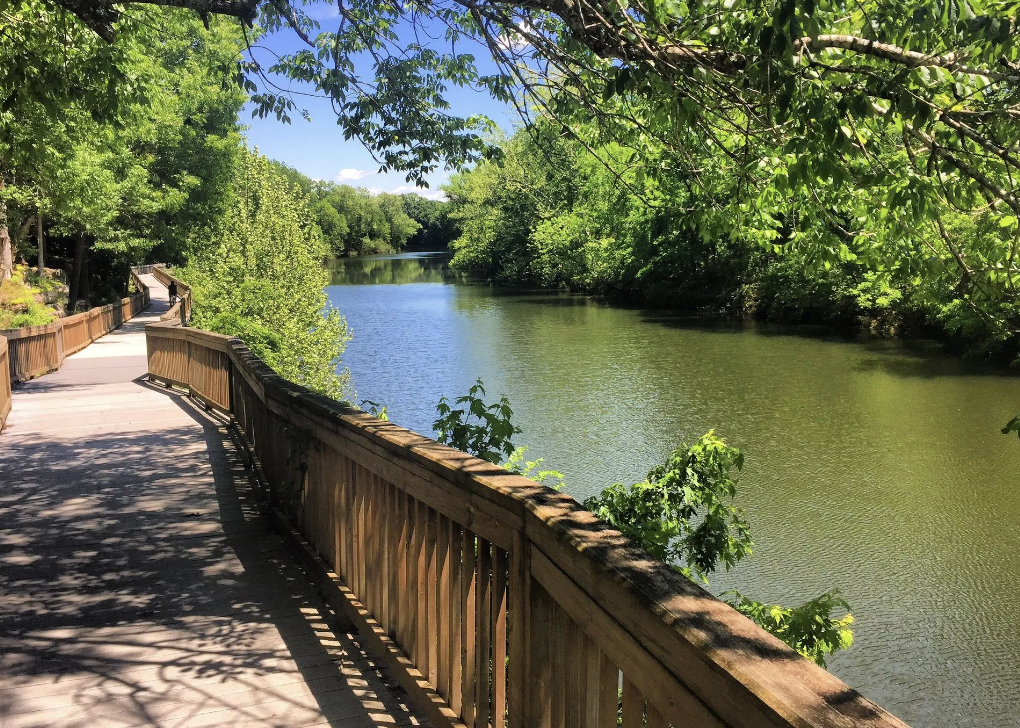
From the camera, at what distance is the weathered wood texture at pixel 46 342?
14.9 m

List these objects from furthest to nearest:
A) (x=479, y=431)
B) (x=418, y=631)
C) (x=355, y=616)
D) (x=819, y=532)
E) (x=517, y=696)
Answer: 1. (x=819, y=532)
2. (x=479, y=431)
3. (x=355, y=616)
4. (x=418, y=631)
5. (x=517, y=696)

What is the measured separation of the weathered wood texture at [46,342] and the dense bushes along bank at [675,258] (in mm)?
8878

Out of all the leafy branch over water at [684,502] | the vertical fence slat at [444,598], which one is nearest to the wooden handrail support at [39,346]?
the leafy branch over water at [684,502]

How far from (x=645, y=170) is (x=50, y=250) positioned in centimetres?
4021

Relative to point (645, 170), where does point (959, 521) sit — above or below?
below

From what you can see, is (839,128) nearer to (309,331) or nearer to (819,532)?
(819,532)

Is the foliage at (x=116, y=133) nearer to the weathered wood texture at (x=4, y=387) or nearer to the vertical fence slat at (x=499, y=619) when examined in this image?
the weathered wood texture at (x=4, y=387)

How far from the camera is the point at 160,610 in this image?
14.2 feet

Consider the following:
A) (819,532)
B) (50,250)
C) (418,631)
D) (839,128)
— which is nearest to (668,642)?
(418,631)

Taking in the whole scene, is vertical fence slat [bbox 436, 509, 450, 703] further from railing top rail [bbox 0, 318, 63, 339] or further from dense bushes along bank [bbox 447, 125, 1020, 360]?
railing top rail [bbox 0, 318, 63, 339]

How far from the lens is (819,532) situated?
10.9 metres

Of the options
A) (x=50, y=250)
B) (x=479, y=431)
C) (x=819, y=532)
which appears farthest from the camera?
(x=50, y=250)

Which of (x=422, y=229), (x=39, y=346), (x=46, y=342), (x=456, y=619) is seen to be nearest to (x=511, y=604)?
(x=456, y=619)

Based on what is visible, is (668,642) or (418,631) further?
(418,631)
